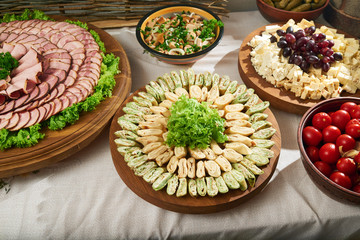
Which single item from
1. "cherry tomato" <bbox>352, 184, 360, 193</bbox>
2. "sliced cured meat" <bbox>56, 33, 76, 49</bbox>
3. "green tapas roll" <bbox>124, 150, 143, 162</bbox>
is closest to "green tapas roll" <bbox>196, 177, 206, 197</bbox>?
"green tapas roll" <bbox>124, 150, 143, 162</bbox>

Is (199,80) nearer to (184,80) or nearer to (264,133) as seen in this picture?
(184,80)

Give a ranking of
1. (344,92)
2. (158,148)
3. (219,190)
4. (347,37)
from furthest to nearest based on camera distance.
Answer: (347,37) → (344,92) → (158,148) → (219,190)

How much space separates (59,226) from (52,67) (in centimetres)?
95

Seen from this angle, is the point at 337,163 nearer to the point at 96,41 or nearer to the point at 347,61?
the point at 347,61

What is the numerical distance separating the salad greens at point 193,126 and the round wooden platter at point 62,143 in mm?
425

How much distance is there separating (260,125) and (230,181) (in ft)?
1.26

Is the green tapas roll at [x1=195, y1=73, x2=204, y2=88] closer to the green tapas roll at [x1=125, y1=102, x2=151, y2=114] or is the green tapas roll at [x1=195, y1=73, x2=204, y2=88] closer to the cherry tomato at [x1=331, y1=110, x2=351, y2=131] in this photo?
the green tapas roll at [x1=125, y1=102, x2=151, y2=114]

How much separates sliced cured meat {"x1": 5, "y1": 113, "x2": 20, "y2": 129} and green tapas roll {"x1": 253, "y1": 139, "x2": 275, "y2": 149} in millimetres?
1251

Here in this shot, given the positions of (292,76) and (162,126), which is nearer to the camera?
(162,126)

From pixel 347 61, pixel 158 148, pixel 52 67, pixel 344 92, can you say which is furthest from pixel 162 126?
pixel 347 61

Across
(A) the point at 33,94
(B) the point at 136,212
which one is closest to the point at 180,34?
(A) the point at 33,94

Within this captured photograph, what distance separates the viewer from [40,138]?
5.09ft

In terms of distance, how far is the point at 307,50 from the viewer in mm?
1790

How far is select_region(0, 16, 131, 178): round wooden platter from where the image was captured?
4.92 ft
